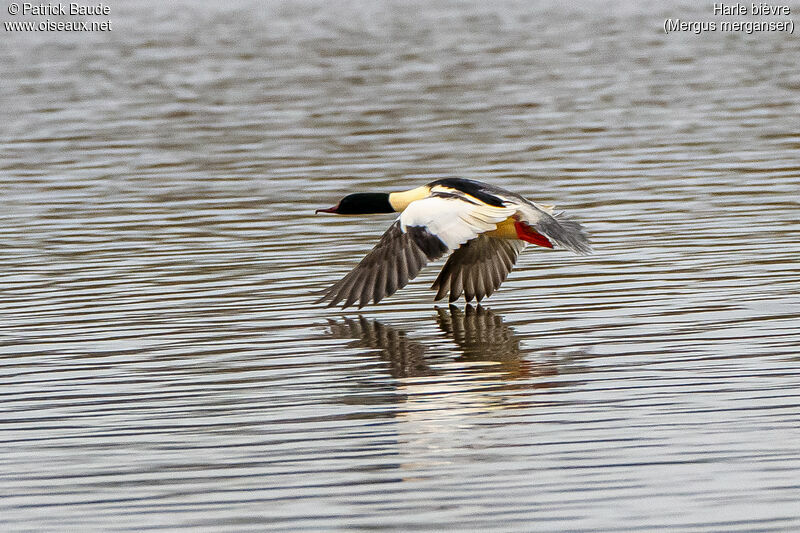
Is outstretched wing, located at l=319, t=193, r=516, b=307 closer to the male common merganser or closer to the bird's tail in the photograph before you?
the male common merganser

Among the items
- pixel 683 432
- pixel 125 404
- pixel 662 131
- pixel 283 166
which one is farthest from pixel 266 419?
pixel 662 131

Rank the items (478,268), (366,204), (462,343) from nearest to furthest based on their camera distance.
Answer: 1. (462,343)
2. (478,268)
3. (366,204)

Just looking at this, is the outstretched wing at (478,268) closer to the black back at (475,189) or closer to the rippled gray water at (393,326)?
the rippled gray water at (393,326)

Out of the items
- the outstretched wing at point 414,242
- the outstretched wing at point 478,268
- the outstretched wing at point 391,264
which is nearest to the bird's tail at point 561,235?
the outstretched wing at point 414,242

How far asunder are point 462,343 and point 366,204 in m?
2.59

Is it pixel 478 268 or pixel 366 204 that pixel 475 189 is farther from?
pixel 366 204

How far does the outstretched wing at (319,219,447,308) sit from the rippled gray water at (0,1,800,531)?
28 centimetres

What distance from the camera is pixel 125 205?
16.6 m

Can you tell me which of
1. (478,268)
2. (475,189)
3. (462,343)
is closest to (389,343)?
(462,343)

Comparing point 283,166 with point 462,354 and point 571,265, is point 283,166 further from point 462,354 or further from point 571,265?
point 462,354

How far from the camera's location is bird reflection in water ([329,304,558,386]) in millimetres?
9289

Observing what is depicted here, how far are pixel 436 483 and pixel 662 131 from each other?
14.3 metres

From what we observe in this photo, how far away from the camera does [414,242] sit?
10.7 m

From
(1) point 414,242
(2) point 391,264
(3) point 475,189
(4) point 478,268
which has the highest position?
(3) point 475,189
